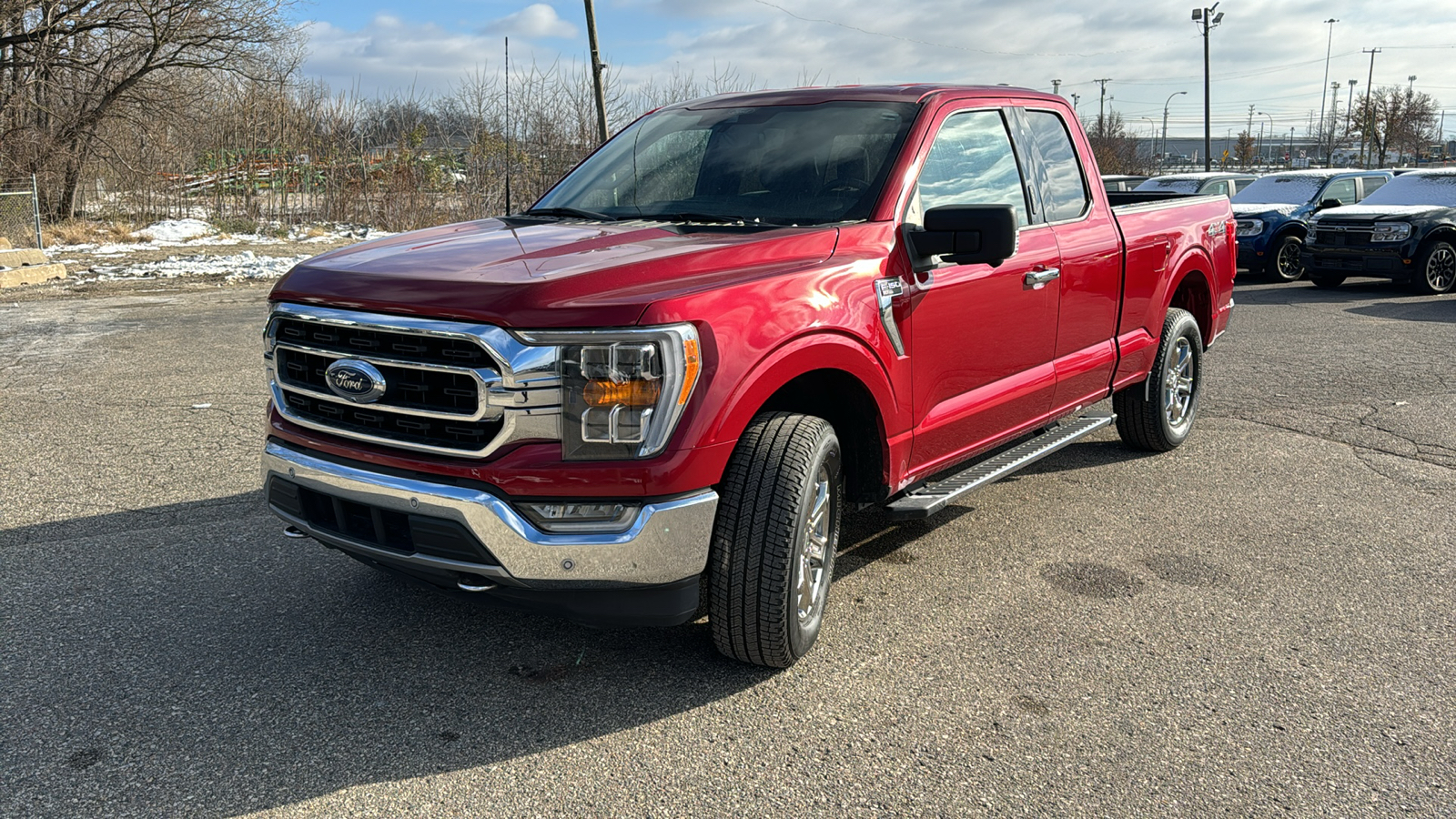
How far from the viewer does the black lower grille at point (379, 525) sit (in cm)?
310

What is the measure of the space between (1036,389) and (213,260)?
1707cm

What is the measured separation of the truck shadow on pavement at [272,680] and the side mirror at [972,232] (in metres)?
1.59

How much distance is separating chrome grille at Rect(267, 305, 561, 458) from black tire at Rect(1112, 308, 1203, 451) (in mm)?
4132

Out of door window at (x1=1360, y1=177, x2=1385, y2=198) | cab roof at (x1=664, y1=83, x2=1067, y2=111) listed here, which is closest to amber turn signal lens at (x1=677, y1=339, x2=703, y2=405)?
cab roof at (x1=664, y1=83, x2=1067, y2=111)

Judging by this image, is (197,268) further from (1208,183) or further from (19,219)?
(1208,183)

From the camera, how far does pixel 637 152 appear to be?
15.8 ft

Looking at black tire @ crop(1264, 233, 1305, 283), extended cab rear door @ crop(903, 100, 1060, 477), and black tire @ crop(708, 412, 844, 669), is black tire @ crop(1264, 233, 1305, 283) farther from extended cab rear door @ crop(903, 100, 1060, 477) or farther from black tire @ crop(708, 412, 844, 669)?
black tire @ crop(708, 412, 844, 669)

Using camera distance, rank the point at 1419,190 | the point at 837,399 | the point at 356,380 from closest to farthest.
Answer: the point at 356,380 → the point at 837,399 → the point at 1419,190

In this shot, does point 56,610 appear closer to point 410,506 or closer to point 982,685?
point 410,506

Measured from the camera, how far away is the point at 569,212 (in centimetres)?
458

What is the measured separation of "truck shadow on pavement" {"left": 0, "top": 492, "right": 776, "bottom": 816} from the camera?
3002 millimetres

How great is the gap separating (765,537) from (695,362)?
1.93 feet

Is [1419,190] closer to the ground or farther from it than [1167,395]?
farther from it

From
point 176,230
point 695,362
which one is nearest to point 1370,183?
point 695,362
